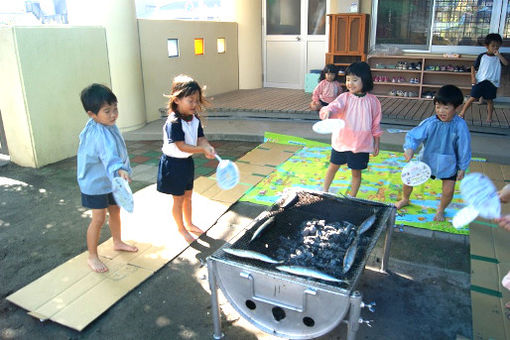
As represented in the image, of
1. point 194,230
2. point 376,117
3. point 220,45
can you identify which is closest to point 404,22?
point 220,45

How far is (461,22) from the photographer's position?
8586 mm

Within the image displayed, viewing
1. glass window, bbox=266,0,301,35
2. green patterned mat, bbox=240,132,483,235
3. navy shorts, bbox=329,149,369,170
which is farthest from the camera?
glass window, bbox=266,0,301,35

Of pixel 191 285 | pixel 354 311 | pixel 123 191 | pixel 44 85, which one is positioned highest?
pixel 44 85

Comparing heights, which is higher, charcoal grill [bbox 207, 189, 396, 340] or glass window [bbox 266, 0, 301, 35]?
glass window [bbox 266, 0, 301, 35]

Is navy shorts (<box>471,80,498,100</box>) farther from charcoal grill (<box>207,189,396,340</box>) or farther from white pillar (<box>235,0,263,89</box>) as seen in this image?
white pillar (<box>235,0,263,89</box>)

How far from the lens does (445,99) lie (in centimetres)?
372

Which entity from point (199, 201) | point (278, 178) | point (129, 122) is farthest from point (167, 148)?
point (129, 122)

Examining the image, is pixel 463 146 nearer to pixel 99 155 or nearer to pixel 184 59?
pixel 99 155

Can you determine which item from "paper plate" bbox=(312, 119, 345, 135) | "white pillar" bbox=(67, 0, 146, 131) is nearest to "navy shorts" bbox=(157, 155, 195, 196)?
"paper plate" bbox=(312, 119, 345, 135)

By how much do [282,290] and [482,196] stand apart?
1.16 metres

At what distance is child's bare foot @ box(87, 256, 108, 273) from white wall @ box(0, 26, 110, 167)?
314 cm

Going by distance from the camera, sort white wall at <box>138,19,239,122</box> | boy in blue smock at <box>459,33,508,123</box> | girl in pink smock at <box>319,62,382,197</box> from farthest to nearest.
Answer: white wall at <box>138,19,239,122</box>
boy in blue smock at <box>459,33,508,123</box>
girl in pink smock at <box>319,62,382,197</box>

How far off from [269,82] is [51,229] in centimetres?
771

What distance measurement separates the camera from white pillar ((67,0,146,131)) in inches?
267
